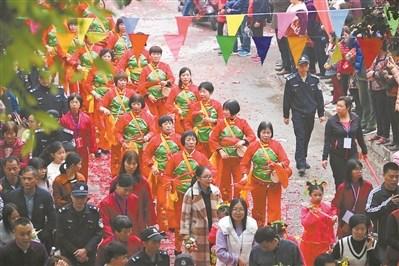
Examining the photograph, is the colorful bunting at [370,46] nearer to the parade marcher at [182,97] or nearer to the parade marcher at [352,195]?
the parade marcher at [352,195]

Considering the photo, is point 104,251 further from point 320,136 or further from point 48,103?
point 320,136

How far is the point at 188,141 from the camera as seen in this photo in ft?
45.6

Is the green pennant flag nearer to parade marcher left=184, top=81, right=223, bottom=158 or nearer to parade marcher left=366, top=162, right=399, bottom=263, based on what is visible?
parade marcher left=184, top=81, right=223, bottom=158

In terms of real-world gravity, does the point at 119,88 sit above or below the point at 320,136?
above

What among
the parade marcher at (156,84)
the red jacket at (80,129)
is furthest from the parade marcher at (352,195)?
the parade marcher at (156,84)

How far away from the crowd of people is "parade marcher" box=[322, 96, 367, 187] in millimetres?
15

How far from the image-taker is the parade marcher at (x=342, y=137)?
1498cm

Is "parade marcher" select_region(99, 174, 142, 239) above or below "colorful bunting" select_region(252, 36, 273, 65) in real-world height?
below

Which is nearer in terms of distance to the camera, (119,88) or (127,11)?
(119,88)

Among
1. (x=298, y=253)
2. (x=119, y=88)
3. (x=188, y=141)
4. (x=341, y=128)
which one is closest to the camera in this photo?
(x=298, y=253)

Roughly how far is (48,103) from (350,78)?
17.6ft

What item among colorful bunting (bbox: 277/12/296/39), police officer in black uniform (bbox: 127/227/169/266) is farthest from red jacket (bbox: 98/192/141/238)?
colorful bunting (bbox: 277/12/296/39)

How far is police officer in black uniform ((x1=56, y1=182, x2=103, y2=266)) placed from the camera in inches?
474

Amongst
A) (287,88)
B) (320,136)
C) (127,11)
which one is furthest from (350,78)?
(127,11)
